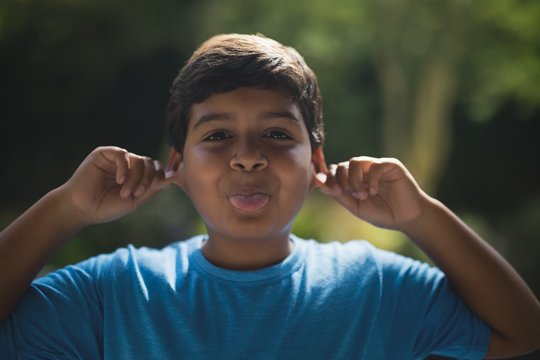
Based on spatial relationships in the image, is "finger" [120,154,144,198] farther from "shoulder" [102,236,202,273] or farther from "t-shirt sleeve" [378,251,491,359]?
"t-shirt sleeve" [378,251,491,359]

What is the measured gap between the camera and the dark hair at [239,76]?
1.03 meters

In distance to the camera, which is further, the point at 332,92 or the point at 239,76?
the point at 332,92

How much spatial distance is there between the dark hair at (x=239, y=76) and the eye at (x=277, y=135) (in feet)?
0.23

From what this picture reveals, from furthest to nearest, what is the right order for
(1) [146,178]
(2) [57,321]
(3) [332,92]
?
(3) [332,92]
(1) [146,178]
(2) [57,321]

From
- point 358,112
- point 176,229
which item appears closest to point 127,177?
point 176,229

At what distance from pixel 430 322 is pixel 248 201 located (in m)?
0.38

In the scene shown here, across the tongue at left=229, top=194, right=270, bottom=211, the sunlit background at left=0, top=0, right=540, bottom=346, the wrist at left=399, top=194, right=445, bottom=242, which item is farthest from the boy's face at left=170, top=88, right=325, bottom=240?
the sunlit background at left=0, top=0, right=540, bottom=346

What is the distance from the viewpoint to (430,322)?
1.03 meters

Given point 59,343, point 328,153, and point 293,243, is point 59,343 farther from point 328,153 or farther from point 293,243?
point 328,153

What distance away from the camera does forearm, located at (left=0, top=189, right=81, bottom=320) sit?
97 centimetres

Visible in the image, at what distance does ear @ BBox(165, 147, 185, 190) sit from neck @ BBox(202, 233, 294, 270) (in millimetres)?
124

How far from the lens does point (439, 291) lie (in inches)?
41.6

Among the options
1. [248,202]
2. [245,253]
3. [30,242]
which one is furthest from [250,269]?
[30,242]

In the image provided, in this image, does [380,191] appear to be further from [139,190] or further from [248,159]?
[139,190]
